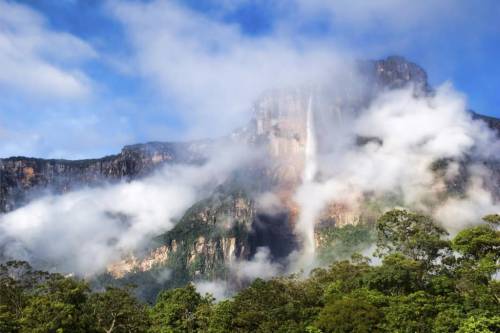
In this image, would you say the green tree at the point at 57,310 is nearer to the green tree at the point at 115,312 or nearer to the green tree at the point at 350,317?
the green tree at the point at 115,312

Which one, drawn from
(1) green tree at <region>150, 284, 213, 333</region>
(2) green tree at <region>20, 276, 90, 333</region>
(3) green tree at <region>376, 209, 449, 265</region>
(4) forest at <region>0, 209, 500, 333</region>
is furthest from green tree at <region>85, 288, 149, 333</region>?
(3) green tree at <region>376, 209, 449, 265</region>

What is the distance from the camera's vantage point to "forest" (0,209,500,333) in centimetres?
4969

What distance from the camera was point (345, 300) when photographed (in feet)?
171

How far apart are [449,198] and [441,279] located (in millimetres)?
131287

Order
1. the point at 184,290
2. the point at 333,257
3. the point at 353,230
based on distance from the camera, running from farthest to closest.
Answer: the point at 353,230, the point at 333,257, the point at 184,290

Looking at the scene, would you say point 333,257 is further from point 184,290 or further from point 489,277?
point 489,277

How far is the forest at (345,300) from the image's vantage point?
1956 inches

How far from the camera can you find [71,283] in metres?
58.7

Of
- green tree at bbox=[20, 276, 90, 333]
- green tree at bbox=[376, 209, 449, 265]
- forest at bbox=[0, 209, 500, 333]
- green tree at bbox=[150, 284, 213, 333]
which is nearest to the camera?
forest at bbox=[0, 209, 500, 333]

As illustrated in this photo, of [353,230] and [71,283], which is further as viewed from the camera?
[353,230]

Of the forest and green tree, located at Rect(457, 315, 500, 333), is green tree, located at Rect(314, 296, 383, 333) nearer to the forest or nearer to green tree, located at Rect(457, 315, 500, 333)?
the forest

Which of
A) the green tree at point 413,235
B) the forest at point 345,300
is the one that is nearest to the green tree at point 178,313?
the forest at point 345,300

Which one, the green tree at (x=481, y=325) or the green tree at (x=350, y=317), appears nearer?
the green tree at (x=481, y=325)

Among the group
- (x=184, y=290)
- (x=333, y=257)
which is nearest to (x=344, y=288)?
(x=184, y=290)
